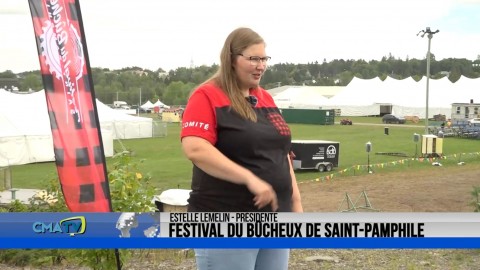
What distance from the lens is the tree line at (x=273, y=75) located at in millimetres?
2957

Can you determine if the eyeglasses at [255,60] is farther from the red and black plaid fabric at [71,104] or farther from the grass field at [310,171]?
the grass field at [310,171]

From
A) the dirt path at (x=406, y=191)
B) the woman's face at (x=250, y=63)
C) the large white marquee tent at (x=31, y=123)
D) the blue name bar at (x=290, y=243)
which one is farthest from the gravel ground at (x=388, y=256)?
the woman's face at (x=250, y=63)

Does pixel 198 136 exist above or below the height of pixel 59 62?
below

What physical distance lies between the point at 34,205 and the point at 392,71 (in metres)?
2.25

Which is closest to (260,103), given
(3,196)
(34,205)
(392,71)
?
(392,71)

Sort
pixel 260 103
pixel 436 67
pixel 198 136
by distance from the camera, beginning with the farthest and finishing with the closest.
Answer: pixel 436 67 → pixel 260 103 → pixel 198 136

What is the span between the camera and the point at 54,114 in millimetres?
2881

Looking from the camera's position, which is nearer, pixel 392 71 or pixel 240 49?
pixel 240 49

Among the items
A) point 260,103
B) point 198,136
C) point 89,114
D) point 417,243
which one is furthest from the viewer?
point 89,114

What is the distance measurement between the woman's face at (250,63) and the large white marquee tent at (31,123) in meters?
1.32

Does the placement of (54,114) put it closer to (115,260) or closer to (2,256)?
(115,260)

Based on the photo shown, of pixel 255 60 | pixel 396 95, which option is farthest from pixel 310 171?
pixel 255 60

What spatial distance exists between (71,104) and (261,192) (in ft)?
4.12

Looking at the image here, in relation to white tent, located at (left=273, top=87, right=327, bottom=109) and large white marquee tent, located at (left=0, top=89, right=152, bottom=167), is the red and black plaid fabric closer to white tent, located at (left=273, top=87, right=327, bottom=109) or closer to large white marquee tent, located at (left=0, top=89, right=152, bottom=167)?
large white marquee tent, located at (left=0, top=89, right=152, bottom=167)
